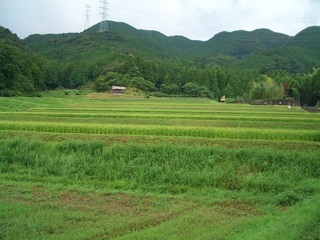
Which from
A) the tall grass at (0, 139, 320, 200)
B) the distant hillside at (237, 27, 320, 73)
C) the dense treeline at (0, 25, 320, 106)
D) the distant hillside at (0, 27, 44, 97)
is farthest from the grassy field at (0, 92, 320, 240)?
A: the distant hillside at (237, 27, 320, 73)

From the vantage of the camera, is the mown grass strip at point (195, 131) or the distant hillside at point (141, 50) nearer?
the mown grass strip at point (195, 131)

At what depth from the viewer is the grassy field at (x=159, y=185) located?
27.0ft

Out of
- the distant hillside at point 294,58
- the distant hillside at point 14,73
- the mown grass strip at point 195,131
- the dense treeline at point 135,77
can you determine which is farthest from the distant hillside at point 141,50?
the mown grass strip at point 195,131

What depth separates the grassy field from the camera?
324 inches

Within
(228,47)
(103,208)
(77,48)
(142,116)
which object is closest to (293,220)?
(103,208)

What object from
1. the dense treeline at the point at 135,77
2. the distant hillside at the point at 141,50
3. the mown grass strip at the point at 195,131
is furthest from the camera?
the distant hillside at the point at 141,50

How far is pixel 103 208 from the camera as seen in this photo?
9.98m

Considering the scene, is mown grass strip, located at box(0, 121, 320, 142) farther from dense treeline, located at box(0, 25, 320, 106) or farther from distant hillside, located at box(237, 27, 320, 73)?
distant hillside, located at box(237, 27, 320, 73)

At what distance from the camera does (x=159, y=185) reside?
1279cm

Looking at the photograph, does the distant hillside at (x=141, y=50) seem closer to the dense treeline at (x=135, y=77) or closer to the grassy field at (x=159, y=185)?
the dense treeline at (x=135, y=77)

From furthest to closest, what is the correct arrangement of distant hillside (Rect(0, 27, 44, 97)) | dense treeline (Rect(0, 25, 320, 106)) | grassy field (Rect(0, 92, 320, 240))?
dense treeline (Rect(0, 25, 320, 106))
distant hillside (Rect(0, 27, 44, 97))
grassy field (Rect(0, 92, 320, 240))

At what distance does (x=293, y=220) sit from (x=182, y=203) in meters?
3.29

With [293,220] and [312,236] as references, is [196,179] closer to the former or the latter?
[293,220]

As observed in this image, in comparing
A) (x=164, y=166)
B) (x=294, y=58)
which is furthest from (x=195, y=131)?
(x=294, y=58)
